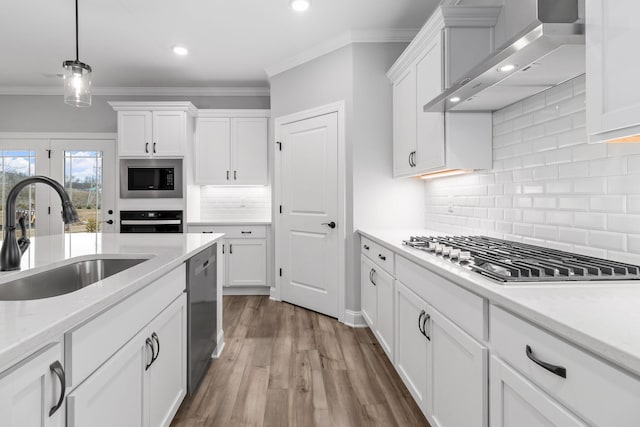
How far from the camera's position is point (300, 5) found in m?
2.82

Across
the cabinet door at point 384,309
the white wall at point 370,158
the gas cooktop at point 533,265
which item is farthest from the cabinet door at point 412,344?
the white wall at point 370,158

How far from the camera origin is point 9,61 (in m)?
4.00

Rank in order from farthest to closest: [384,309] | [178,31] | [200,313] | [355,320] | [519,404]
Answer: [178,31] < [355,320] < [384,309] < [200,313] < [519,404]

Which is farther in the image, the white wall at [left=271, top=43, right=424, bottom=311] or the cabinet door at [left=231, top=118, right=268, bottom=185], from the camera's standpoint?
the cabinet door at [left=231, top=118, right=268, bottom=185]

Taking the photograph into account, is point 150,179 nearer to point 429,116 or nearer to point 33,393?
point 429,116

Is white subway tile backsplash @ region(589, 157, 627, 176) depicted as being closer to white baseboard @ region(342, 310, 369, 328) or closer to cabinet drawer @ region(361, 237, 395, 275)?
cabinet drawer @ region(361, 237, 395, 275)

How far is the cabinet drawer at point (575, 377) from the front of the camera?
62 cm

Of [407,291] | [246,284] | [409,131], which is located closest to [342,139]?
[409,131]

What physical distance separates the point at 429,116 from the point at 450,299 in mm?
1469

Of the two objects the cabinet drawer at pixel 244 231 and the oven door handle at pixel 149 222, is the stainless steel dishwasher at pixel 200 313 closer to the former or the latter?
the cabinet drawer at pixel 244 231

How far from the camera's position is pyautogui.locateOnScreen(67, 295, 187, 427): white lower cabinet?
0.93m

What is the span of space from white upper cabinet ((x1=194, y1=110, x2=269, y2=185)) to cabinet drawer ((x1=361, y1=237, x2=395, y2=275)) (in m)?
2.11

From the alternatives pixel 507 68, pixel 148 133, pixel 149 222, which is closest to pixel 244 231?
pixel 149 222

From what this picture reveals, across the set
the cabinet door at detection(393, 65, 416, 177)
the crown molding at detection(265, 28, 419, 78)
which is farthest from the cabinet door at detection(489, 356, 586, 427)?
the crown molding at detection(265, 28, 419, 78)
